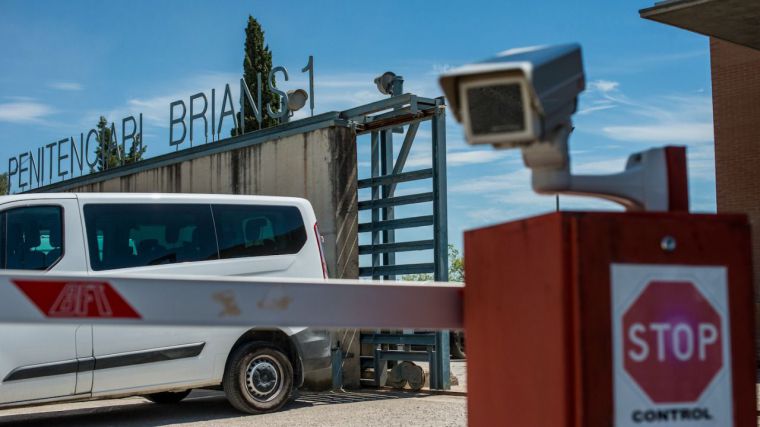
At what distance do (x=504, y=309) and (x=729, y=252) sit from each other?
0.38m

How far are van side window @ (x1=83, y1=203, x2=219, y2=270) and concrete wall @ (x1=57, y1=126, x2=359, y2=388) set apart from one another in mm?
3000

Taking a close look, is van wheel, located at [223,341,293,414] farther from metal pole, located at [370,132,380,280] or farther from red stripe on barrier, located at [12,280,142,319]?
red stripe on barrier, located at [12,280,142,319]

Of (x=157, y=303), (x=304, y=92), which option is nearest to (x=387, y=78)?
(x=304, y=92)

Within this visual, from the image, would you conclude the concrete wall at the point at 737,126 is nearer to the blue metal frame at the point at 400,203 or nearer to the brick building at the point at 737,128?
the brick building at the point at 737,128

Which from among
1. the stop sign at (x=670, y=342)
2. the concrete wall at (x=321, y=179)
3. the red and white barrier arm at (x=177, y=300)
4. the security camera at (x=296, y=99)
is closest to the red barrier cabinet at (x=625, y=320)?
the stop sign at (x=670, y=342)

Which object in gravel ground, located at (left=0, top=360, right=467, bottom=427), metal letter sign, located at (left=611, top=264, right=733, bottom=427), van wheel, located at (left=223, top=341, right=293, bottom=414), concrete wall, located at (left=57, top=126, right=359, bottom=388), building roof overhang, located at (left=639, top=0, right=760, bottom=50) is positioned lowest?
gravel ground, located at (left=0, top=360, right=467, bottom=427)

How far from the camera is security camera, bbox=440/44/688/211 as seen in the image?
1.47 meters

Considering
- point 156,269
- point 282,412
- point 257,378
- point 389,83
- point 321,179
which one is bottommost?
point 282,412

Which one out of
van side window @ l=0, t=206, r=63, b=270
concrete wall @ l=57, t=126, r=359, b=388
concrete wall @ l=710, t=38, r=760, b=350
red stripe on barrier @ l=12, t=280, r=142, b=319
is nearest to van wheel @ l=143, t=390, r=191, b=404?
concrete wall @ l=57, t=126, r=359, b=388

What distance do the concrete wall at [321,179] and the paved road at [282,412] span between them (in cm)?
153

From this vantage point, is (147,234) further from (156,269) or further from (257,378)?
(257,378)

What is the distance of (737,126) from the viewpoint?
1842 centimetres

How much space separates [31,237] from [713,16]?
953 centimetres

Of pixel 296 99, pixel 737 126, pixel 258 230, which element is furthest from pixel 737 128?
pixel 258 230
